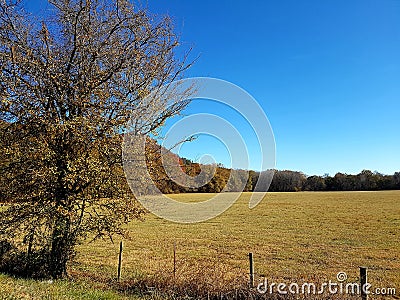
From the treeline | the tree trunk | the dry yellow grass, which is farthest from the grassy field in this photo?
the treeline

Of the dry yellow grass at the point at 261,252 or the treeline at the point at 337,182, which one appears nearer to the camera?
the dry yellow grass at the point at 261,252

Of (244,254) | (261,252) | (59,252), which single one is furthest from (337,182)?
(59,252)

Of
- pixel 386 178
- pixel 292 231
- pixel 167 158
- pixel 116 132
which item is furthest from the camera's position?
pixel 386 178

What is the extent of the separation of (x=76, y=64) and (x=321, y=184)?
454 feet

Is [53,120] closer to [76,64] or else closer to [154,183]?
[76,64]

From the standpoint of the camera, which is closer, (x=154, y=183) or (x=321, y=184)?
(x=154, y=183)

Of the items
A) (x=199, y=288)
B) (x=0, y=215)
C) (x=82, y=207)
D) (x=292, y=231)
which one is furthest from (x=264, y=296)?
(x=292, y=231)

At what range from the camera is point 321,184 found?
137125mm

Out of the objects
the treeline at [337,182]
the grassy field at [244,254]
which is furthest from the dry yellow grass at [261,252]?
the treeline at [337,182]

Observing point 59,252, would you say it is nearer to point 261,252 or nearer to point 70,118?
point 70,118

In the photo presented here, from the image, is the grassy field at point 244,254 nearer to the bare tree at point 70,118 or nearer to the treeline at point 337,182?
the bare tree at point 70,118

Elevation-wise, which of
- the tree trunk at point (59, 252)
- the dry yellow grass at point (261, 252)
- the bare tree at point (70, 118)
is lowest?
the dry yellow grass at point (261, 252)

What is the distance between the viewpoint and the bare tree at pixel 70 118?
383 inches

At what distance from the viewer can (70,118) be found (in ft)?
33.6
